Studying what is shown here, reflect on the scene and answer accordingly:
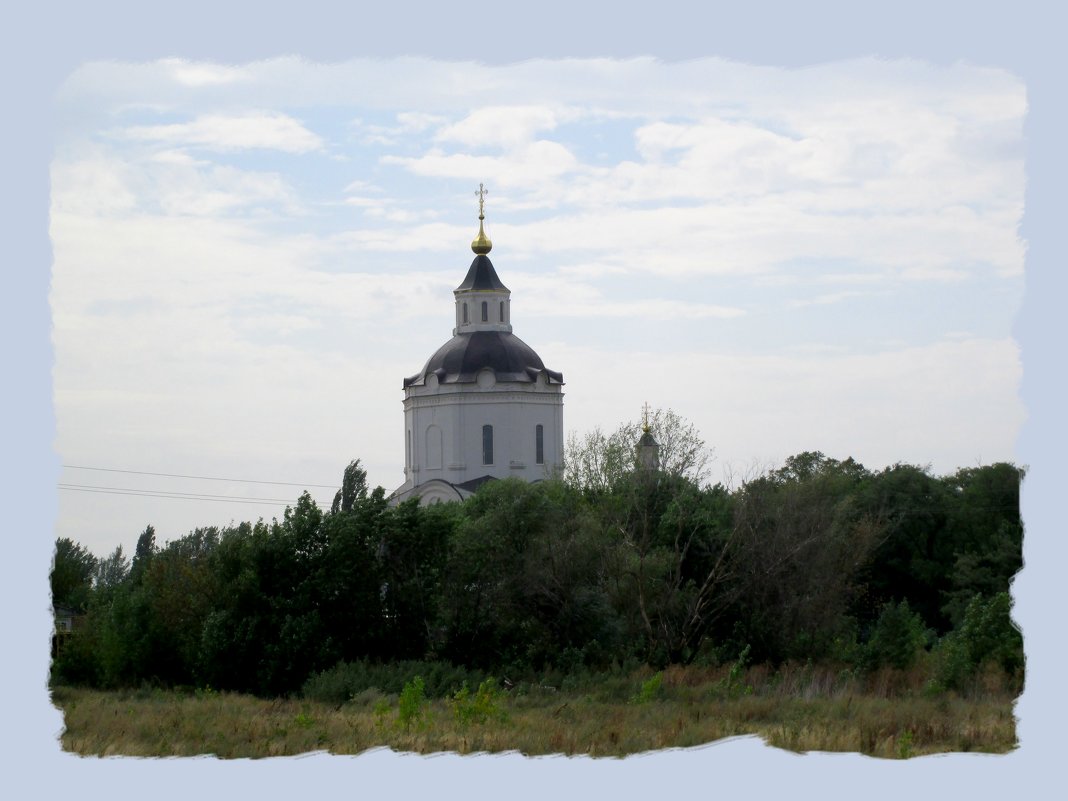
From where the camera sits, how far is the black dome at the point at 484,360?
60062 millimetres

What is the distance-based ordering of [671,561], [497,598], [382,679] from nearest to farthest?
1. [382,679]
2. [497,598]
3. [671,561]

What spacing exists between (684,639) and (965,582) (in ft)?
58.4

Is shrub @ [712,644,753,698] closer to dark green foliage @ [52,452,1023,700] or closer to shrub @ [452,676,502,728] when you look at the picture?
dark green foliage @ [52,452,1023,700]

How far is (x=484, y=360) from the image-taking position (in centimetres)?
6022

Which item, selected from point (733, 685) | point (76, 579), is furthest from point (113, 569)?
point (733, 685)

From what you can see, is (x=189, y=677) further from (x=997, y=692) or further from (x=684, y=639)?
(x=997, y=692)

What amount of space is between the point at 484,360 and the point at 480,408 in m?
2.05

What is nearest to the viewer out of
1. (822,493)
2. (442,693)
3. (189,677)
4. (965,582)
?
(442,693)

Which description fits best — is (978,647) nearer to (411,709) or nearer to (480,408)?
(411,709)

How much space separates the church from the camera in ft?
196

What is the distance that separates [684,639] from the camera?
27.8m

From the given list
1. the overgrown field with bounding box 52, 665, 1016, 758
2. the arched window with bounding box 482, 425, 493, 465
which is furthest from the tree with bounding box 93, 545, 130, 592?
the arched window with bounding box 482, 425, 493, 465

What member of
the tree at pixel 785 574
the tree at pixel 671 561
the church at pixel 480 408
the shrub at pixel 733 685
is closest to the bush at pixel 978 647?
the shrub at pixel 733 685

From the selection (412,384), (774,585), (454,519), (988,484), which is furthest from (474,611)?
(412,384)
